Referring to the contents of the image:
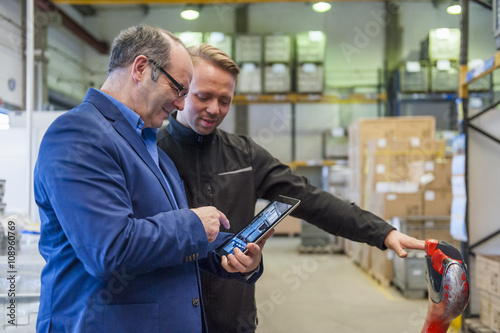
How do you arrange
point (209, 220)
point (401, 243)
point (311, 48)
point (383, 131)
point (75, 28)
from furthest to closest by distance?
point (75, 28), point (311, 48), point (383, 131), point (401, 243), point (209, 220)

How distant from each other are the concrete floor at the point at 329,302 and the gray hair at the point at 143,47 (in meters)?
3.68

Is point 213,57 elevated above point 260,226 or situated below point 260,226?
above

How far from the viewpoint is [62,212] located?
1.02 metres

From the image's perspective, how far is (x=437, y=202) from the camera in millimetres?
6277

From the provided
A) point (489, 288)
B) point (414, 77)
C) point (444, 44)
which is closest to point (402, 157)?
point (489, 288)

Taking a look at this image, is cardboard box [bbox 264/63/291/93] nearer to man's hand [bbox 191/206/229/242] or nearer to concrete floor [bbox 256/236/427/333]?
concrete floor [bbox 256/236/427/333]

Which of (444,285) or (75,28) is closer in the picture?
(444,285)

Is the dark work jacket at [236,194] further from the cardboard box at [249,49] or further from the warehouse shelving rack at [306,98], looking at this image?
the warehouse shelving rack at [306,98]

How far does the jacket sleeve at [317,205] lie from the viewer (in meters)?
1.75

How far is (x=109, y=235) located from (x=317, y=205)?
1.04 metres

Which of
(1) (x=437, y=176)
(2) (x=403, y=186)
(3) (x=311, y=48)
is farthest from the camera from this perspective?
(3) (x=311, y=48)

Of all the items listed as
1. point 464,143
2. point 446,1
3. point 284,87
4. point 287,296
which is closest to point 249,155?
point 464,143

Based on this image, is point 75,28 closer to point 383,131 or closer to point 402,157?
point 383,131

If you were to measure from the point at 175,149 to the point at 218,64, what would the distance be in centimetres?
37
